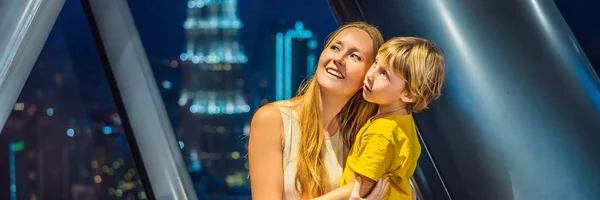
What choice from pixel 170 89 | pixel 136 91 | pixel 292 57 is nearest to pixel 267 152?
pixel 136 91

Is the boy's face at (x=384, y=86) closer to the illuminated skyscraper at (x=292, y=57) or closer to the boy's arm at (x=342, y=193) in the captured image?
the boy's arm at (x=342, y=193)

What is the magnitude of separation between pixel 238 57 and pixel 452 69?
203cm

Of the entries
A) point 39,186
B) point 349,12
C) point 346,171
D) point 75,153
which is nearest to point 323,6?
point 75,153

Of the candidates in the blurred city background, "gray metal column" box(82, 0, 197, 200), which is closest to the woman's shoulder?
"gray metal column" box(82, 0, 197, 200)

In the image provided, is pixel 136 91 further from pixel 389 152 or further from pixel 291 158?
pixel 389 152

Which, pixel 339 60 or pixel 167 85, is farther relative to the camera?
pixel 167 85

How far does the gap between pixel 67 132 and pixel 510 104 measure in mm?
2103

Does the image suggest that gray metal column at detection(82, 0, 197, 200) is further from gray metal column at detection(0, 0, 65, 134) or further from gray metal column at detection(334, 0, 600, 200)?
gray metal column at detection(334, 0, 600, 200)

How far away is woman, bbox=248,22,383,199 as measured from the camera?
811 mm

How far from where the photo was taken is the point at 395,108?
76 cm

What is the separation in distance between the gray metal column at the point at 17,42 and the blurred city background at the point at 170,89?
1510 millimetres

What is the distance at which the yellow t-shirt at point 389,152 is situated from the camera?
0.69 m

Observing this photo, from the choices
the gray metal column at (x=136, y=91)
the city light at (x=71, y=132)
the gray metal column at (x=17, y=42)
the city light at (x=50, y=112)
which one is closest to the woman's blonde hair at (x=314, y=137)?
the gray metal column at (x=17, y=42)

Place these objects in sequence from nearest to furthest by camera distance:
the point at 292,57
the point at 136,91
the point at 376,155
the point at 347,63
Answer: the point at 376,155
the point at 347,63
the point at 136,91
the point at 292,57
